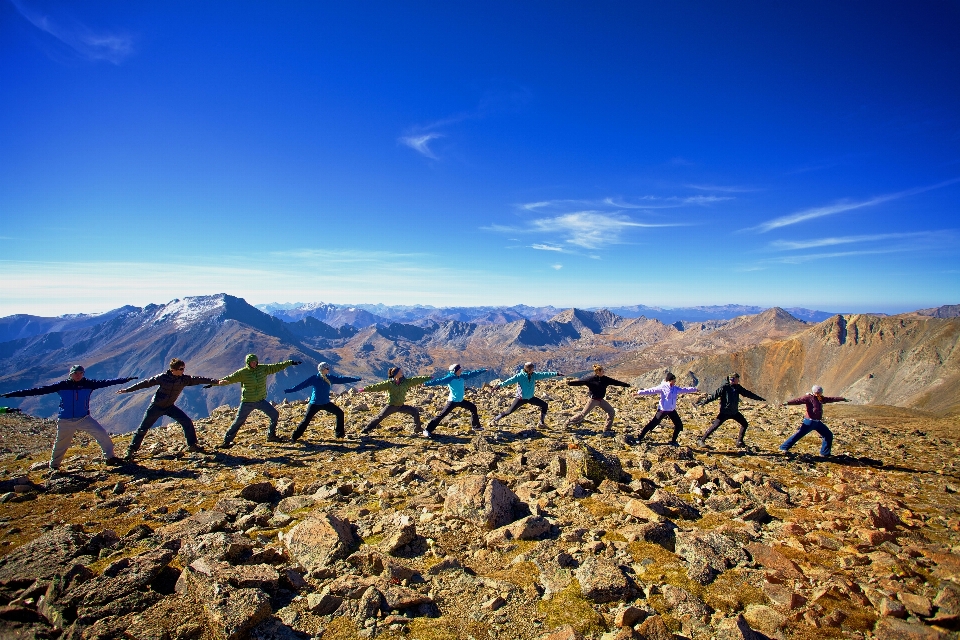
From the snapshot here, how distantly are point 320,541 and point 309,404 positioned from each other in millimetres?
10787

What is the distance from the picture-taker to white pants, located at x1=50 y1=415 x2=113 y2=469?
12641mm

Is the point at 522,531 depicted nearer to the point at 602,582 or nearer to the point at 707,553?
the point at 602,582

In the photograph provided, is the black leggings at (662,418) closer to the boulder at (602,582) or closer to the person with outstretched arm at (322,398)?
the boulder at (602,582)

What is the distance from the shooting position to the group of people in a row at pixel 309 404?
1334 centimetres

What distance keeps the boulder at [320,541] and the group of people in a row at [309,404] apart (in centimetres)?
729

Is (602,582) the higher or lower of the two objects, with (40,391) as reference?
lower

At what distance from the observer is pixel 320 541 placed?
7.28 meters

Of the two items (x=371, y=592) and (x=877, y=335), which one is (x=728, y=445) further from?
(x=877, y=335)

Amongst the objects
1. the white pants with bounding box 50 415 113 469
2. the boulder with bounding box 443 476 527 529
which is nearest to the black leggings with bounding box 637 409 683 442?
the boulder with bounding box 443 476 527 529

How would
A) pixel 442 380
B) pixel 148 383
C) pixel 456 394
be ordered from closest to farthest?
pixel 148 383 → pixel 456 394 → pixel 442 380

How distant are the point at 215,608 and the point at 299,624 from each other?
1053mm

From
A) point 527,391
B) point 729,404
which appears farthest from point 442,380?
point 729,404

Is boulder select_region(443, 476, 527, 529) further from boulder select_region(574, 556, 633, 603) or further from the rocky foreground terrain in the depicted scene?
boulder select_region(574, 556, 633, 603)

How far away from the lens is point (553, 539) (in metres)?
7.91
